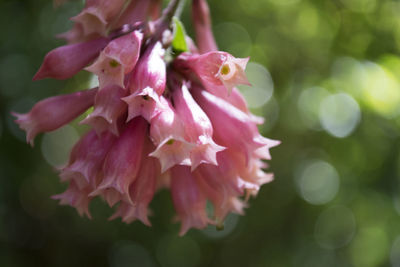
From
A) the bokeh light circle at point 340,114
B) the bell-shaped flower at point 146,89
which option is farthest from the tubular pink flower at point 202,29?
the bokeh light circle at point 340,114

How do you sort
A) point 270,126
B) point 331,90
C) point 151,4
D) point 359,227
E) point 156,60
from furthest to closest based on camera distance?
point 359,227 < point 270,126 < point 331,90 < point 151,4 < point 156,60

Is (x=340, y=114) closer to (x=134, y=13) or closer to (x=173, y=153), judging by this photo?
(x=134, y=13)

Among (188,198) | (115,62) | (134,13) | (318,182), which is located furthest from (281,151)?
(115,62)

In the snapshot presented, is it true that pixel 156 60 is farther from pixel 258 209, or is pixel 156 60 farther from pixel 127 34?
pixel 258 209

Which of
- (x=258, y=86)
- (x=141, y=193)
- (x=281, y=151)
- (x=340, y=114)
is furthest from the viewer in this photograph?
(x=281, y=151)

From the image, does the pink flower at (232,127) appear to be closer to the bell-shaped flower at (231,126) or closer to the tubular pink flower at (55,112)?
the bell-shaped flower at (231,126)

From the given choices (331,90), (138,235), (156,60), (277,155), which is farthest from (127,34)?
(138,235)
